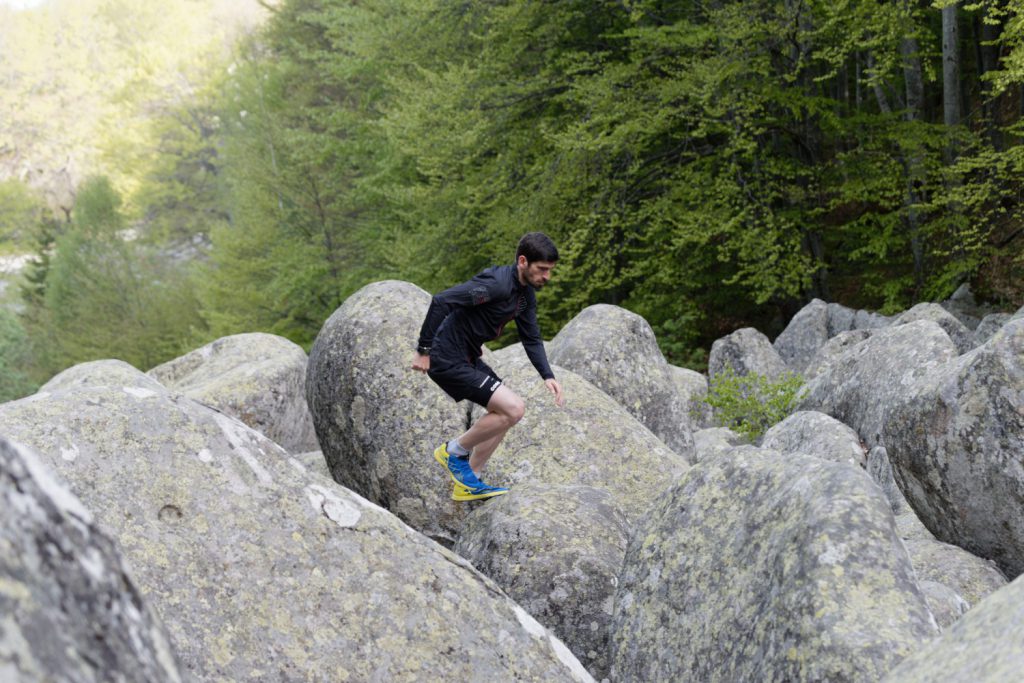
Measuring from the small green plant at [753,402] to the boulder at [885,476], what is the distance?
3500 mm

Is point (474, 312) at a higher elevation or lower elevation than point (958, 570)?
higher

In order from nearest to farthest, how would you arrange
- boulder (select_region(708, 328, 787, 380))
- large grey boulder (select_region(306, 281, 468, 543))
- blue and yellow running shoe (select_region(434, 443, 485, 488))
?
1. blue and yellow running shoe (select_region(434, 443, 485, 488))
2. large grey boulder (select_region(306, 281, 468, 543))
3. boulder (select_region(708, 328, 787, 380))

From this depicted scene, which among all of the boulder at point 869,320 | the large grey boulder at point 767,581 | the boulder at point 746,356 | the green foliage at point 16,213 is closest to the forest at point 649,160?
the boulder at point 869,320

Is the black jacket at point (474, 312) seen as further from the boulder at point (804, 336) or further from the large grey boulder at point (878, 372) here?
the boulder at point (804, 336)

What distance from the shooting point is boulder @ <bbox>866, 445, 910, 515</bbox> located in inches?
329

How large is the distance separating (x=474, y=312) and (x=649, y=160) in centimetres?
1735

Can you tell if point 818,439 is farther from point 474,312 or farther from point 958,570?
point 474,312

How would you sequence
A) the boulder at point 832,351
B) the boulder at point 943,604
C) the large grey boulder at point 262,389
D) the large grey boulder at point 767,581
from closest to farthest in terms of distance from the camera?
1. the large grey boulder at point 767,581
2. the boulder at point 943,604
3. the large grey boulder at point 262,389
4. the boulder at point 832,351

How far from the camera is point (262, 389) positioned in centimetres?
1174

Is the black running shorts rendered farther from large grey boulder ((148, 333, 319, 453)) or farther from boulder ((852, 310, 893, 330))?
boulder ((852, 310, 893, 330))

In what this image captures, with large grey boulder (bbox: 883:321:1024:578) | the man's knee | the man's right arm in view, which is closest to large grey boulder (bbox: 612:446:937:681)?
the man's knee

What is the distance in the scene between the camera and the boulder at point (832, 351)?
14.6 meters

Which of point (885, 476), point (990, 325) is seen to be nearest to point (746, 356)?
point (990, 325)

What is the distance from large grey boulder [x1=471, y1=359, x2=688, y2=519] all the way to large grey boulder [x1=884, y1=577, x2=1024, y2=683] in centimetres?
456
